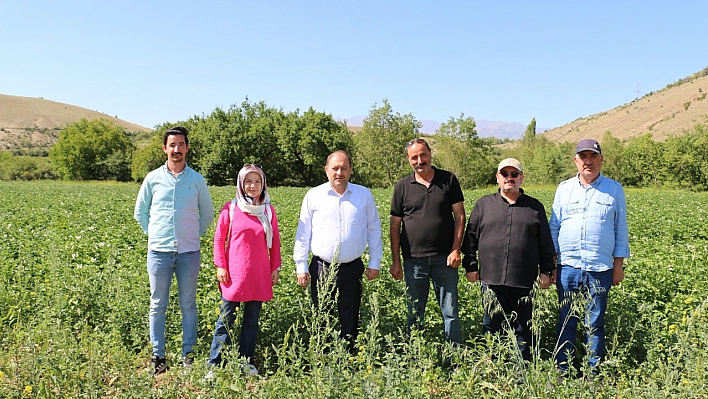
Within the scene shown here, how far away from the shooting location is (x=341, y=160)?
425cm

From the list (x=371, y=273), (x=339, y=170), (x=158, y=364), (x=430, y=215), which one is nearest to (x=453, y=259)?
(x=430, y=215)

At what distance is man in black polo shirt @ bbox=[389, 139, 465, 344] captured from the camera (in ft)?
→ 14.2

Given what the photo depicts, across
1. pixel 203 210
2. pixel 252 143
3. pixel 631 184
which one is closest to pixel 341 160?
pixel 203 210

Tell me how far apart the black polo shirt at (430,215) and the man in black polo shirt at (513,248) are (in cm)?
30

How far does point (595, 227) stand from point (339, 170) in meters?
2.42

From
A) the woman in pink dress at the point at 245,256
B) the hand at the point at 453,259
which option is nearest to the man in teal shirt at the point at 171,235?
the woman in pink dress at the point at 245,256

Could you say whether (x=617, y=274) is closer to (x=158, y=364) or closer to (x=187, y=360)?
(x=187, y=360)

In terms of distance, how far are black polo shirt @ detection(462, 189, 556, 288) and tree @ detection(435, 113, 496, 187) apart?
163ft

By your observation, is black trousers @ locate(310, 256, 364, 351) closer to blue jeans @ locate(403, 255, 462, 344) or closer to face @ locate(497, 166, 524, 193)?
blue jeans @ locate(403, 255, 462, 344)

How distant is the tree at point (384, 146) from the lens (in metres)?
53.2

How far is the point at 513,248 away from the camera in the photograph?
4.16 meters

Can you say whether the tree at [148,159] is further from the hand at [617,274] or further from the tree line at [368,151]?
the hand at [617,274]

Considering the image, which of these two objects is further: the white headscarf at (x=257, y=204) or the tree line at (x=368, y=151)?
the tree line at (x=368, y=151)

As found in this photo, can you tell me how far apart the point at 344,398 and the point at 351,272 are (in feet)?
4.83
